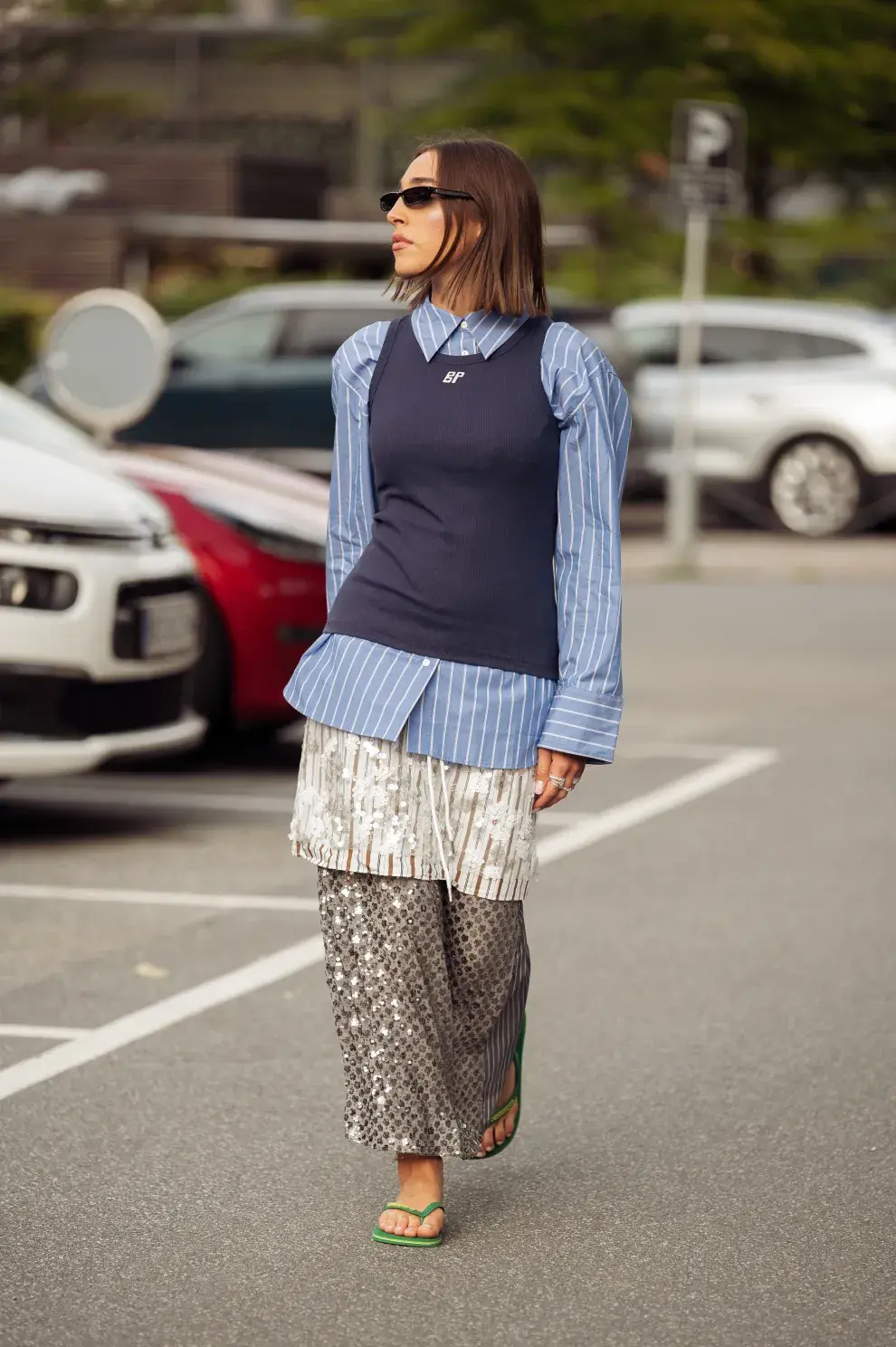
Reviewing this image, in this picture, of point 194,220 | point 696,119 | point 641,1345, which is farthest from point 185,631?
point 194,220

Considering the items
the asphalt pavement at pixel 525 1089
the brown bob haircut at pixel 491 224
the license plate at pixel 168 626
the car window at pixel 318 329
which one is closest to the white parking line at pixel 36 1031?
the asphalt pavement at pixel 525 1089

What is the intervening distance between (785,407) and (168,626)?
13.5 meters

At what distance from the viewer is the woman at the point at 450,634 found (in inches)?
171

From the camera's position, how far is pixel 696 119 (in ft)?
58.7

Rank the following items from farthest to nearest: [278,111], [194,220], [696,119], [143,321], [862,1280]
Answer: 1. [278,111]
2. [194,220]
3. [696,119]
4. [143,321]
5. [862,1280]

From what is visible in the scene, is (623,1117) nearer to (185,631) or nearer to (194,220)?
(185,631)

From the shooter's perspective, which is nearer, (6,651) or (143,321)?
(6,651)

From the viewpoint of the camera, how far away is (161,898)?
7.56 metres

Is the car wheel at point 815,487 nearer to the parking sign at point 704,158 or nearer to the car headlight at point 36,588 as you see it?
the parking sign at point 704,158

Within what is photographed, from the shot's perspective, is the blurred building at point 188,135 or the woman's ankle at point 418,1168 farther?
the blurred building at point 188,135

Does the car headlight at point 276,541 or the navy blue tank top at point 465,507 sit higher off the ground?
the navy blue tank top at point 465,507

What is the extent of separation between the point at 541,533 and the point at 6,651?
12.4ft

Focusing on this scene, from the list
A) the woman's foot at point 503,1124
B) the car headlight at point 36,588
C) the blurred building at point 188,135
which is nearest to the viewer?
the woman's foot at point 503,1124

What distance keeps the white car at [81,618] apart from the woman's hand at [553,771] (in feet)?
12.4
